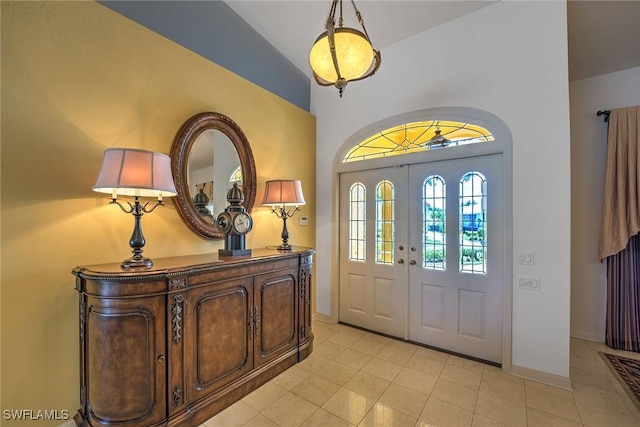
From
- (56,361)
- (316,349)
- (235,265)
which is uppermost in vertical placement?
(235,265)

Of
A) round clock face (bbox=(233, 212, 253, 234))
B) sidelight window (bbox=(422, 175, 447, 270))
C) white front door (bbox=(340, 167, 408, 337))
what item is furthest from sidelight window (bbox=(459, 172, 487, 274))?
round clock face (bbox=(233, 212, 253, 234))

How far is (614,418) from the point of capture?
6.40 ft

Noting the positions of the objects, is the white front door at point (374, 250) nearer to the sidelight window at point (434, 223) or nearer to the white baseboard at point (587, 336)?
the sidelight window at point (434, 223)

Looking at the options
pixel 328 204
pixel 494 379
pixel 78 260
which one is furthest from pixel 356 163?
pixel 78 260

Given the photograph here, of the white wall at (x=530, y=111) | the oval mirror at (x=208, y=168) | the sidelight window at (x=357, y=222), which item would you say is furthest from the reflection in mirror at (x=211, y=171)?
the white wall at (x=530, y=111)

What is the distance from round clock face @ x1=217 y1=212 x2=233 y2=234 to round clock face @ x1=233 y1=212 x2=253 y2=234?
5cm

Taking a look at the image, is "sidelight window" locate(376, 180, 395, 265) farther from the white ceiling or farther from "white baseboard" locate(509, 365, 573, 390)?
the white ceiling

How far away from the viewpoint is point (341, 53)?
59.0 inches

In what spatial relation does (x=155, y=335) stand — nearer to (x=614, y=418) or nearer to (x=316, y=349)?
(x=316, y=349)

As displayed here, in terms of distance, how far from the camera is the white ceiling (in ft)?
8.69

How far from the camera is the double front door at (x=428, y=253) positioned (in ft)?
9.06

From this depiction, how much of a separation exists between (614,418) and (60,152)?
4.37 meters

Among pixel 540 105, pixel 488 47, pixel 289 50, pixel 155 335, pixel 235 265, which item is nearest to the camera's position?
pixel 155 335

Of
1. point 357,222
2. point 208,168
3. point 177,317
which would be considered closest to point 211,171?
point 208,168
